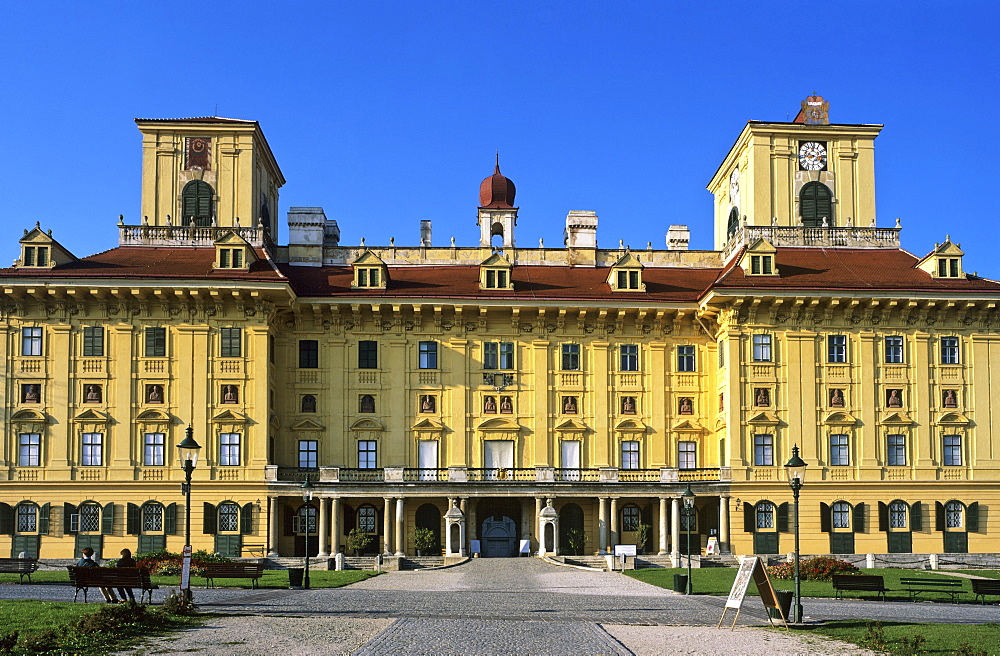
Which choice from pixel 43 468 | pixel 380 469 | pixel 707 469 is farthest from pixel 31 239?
pixel 707 469

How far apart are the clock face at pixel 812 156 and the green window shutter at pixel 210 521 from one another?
3354 centimetres

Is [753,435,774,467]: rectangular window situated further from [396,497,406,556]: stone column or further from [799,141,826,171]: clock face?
[396,497,406,556]: stone column

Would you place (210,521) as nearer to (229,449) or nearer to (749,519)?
(229,449)

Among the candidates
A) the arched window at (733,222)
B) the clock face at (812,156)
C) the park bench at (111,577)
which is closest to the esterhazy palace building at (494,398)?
the clock face at (812,156)

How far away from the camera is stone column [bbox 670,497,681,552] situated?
52.4m

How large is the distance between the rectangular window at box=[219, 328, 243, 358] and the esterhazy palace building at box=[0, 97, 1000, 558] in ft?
0.33

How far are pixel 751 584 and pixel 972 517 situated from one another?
2244 cm

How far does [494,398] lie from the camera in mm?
58000

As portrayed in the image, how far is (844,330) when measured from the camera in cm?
5625

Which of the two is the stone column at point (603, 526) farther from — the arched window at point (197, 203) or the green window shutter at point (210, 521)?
the arched window at point (197, 203)

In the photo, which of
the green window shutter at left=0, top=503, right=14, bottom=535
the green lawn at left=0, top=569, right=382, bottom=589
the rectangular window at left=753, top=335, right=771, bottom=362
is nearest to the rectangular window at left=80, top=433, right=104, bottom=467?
the green window shutter at left=0, top=503, right=14, bottom=535

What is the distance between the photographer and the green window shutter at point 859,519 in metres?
54.6

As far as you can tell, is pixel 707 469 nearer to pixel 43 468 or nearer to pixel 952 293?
pixel 952 293

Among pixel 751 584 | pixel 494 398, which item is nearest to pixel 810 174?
pixel 494 398
